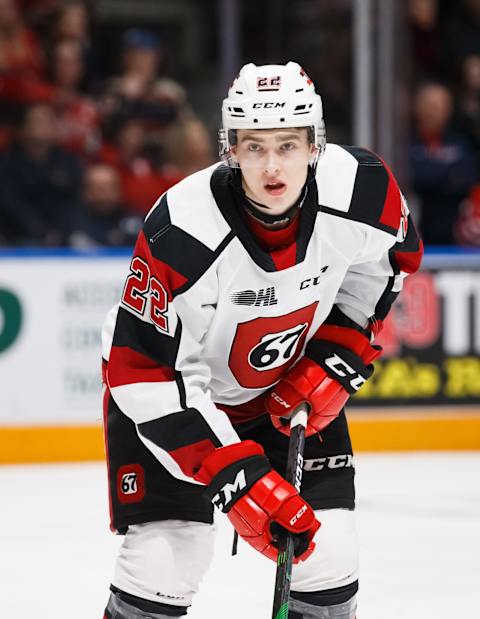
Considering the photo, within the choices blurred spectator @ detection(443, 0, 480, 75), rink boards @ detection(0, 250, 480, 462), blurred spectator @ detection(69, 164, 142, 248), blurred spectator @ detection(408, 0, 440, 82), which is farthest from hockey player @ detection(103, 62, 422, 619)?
blurred spectator @ detection(443, 0, 480, 75)

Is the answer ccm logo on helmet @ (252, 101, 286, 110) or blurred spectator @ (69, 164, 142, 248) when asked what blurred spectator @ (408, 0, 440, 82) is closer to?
blurred spectator @ (69, 164, 142, 248)

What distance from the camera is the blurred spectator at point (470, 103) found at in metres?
5.25

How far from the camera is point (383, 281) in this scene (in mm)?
2240

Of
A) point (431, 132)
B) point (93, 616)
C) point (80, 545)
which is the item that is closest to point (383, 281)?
point (93, 616)

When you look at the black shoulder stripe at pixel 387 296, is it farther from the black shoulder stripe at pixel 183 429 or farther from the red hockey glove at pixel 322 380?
the black shoulder stripe at pixel 183 429

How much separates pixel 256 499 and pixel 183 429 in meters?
0.16

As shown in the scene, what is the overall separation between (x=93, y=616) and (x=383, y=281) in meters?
1.04

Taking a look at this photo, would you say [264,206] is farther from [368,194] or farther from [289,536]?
[289,536]

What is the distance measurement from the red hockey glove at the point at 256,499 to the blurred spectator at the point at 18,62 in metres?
3.27

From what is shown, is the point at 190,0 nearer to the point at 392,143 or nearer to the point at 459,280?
the point at 392,143

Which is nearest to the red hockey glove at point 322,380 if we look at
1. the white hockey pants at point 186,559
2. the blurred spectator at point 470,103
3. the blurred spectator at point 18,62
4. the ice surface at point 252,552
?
the white hockey pants at point 186,559

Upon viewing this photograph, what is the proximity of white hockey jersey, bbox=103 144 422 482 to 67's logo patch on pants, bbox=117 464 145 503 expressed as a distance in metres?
0.08

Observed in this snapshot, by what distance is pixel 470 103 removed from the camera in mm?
5297

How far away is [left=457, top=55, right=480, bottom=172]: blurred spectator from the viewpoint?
5.25 m
